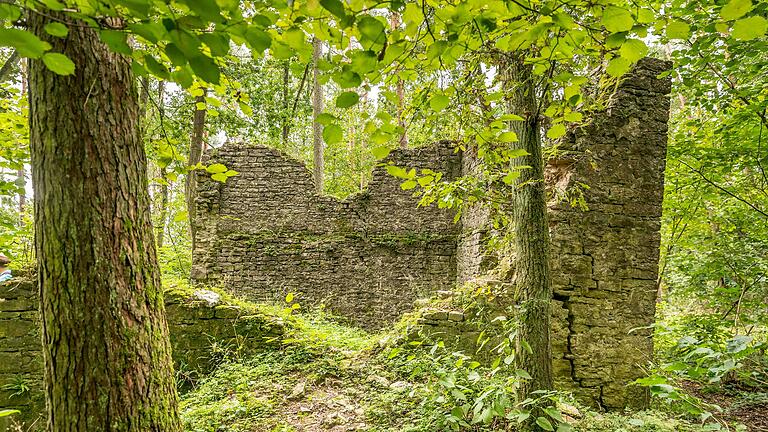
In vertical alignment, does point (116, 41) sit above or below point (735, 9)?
below

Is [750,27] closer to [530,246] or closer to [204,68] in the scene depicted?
[204,68]

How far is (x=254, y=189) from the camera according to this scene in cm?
824

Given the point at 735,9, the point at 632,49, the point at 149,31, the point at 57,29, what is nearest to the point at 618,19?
the point at 632,49

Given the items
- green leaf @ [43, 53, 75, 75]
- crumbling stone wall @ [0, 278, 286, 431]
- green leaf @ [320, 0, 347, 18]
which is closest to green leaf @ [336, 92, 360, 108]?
green leaf @ [320, 0, 347, 18]

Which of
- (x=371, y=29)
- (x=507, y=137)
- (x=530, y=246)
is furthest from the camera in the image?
(x=530, y=246)

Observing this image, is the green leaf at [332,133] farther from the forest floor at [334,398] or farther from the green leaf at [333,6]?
the forest floor at [334,398]

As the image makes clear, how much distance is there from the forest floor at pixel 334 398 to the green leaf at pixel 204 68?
251 cm

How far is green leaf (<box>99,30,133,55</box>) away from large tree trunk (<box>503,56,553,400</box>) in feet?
7.43

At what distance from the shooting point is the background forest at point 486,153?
134cm

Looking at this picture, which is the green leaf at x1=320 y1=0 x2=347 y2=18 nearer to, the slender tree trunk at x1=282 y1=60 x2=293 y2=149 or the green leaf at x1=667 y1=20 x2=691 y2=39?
the green leaf at x1=667 y1=20 x2=691 y2=39

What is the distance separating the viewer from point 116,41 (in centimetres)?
93

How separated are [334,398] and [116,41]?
3.49 metres

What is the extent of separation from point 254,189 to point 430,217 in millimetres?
3798

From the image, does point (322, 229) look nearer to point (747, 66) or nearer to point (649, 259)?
point (649, 259)
